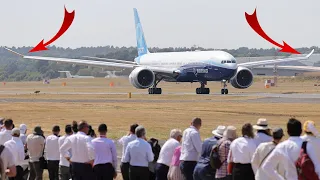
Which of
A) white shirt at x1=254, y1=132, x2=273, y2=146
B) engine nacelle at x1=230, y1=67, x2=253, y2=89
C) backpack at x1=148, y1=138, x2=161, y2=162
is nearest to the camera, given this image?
white shirt at x1=254, y1=132, x2=273, y2=146

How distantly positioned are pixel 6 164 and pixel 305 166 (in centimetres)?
600

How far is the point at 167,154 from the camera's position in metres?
19.2

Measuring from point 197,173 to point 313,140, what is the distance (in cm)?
339

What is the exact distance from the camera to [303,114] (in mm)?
47812

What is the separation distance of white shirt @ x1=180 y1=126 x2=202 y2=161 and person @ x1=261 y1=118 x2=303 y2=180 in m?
3.88

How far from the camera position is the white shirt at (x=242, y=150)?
16672 mm

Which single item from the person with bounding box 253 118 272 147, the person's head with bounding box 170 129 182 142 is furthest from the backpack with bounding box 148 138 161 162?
the person with bounding box 253 118 272 147

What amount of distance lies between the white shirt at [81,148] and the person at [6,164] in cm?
239

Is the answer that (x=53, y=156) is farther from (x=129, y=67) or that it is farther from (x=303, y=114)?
(x=129, y=67)

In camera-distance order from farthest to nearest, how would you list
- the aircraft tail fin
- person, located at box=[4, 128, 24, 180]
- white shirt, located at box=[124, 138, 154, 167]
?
the aircraft tail fin
white shirt, located at box=[124, 138, 154, 167]
person, located at box=[4, 128, 24, 180]

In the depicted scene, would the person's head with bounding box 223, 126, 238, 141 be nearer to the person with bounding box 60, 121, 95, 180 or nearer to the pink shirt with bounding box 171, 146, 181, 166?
the pink shirt with bounding box 171, 146, 181, 166

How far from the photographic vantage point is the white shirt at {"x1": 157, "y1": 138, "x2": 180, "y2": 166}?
62.6ft

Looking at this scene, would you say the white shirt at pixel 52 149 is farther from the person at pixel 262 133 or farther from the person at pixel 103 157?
the person at pixel 262 133

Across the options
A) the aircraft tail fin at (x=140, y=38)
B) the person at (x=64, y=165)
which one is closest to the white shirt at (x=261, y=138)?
the person at (x=64, y=165)
